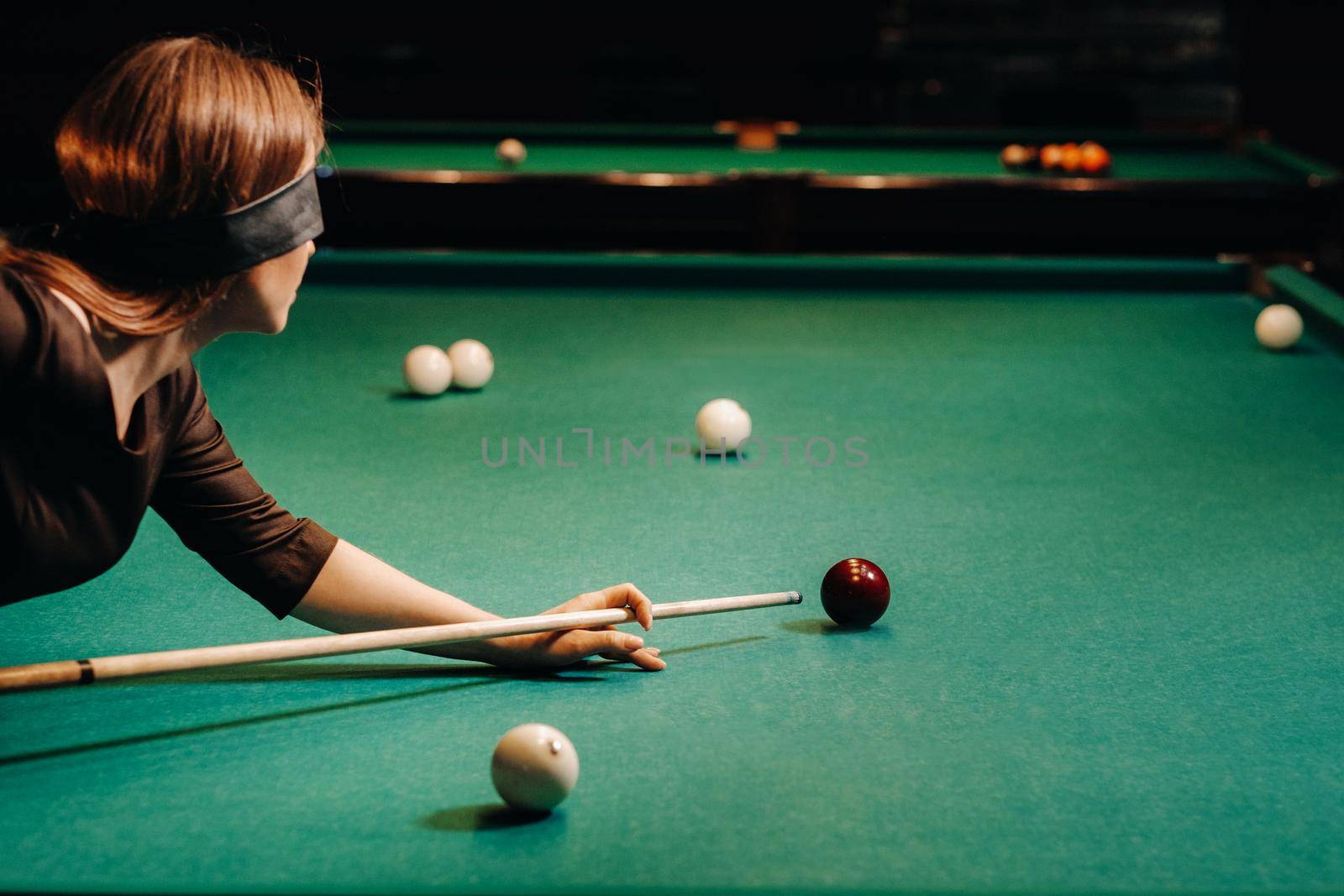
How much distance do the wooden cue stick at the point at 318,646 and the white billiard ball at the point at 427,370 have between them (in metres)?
1.42

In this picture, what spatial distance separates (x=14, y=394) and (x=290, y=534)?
471 millimetres

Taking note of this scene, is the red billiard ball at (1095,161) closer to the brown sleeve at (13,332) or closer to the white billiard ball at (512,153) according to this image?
the white billiard ball at (512,153)

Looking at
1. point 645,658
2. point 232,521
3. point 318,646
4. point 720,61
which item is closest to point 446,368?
point 232,521

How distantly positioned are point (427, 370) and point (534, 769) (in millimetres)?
1958

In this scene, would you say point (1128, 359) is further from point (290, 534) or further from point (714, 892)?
point (714, 892)

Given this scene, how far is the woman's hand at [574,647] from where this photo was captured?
1792 millimetres

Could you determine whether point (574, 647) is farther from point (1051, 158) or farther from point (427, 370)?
point (1051, 158)

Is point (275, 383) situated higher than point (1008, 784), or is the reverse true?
point (1008, 784)

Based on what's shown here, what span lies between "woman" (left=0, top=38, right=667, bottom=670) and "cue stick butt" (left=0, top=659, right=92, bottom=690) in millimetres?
138

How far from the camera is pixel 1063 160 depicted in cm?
553

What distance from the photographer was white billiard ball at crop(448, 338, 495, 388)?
328 centimetres

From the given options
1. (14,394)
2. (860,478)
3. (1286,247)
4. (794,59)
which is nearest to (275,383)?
(860,478)

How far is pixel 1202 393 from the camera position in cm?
328

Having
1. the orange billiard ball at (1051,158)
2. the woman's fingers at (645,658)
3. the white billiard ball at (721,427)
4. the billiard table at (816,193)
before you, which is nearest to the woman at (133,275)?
the woman's fingers at (645,658)
